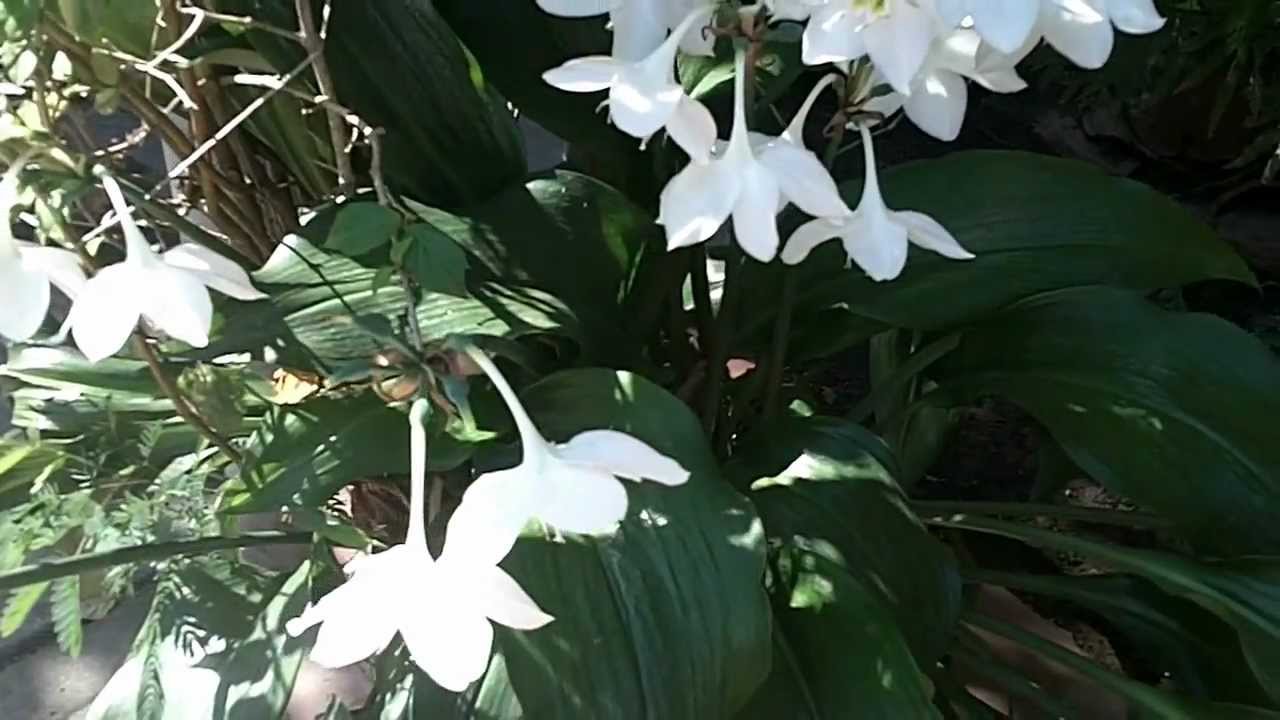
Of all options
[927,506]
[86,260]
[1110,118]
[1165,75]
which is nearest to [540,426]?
[86,260]

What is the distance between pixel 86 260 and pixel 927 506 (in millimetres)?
506

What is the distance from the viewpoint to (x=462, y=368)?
510 mm

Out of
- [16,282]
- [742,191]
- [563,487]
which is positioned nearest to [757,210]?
[742,191]

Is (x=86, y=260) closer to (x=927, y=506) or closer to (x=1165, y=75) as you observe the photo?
(x=927, y=506)

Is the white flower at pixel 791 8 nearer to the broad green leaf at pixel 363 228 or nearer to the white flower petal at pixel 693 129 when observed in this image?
the white flower petal at pixel 693 129

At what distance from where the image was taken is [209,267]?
426 mm

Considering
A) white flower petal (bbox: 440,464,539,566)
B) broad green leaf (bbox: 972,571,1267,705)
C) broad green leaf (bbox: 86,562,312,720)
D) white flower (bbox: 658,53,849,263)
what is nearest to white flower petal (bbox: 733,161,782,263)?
white flower (bbox: 658,53,849,263)

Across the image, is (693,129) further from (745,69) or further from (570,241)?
(570,241)

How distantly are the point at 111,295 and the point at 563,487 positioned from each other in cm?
15

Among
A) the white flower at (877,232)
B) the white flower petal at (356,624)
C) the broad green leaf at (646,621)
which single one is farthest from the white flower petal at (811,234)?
the white flower petal at (356,624)

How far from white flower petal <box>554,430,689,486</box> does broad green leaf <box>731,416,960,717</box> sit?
0.24m

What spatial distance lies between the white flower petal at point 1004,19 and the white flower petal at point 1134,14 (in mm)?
64

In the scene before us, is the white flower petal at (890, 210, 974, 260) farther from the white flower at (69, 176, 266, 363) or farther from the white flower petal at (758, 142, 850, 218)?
the white flower at (69, 176, 266, 363)

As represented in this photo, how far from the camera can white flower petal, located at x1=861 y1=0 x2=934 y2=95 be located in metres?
0.41
